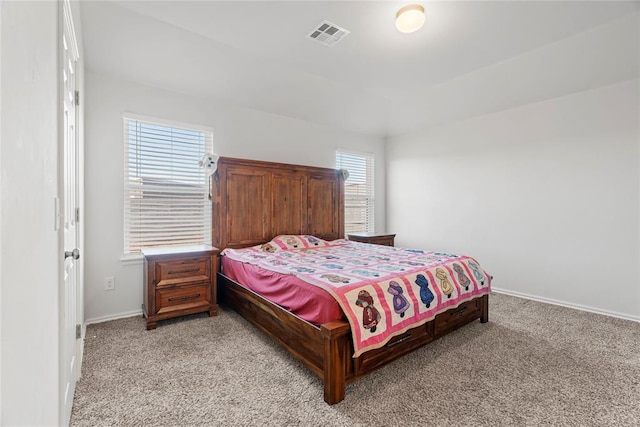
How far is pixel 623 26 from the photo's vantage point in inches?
111

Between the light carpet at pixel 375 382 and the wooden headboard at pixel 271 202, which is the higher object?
the wooden headboard at pixel 271 202

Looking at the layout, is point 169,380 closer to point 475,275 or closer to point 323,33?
point 475,275

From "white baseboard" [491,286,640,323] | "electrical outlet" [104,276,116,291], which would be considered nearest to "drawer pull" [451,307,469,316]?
"white baseboard" [491,286,640,323]

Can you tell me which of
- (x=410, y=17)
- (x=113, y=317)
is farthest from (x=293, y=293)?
(x=410, y=17)

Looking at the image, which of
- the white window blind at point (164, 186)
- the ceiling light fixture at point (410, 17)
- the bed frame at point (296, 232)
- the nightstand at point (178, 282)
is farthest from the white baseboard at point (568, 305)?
the white window blind at point (164, 186)

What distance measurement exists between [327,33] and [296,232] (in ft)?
A: 8.60

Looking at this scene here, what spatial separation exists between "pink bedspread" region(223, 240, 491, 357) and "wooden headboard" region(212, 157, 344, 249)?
1.67 ft

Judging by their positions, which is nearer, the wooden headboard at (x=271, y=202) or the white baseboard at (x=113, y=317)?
the white baseboard at (x=113, y=317)

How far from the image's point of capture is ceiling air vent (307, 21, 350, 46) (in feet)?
9.25

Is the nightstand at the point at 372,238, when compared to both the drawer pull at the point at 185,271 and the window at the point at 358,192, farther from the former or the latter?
the drawer pull at the point at 185,271

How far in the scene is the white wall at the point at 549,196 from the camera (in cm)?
332

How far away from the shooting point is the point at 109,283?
3170 millimetres

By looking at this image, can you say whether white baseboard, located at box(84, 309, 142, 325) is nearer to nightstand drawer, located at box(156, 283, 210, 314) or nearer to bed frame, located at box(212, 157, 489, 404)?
nightstand drawer, located at box(156, 283, 210, 314)

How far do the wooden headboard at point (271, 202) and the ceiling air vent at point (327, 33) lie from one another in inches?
69.0
